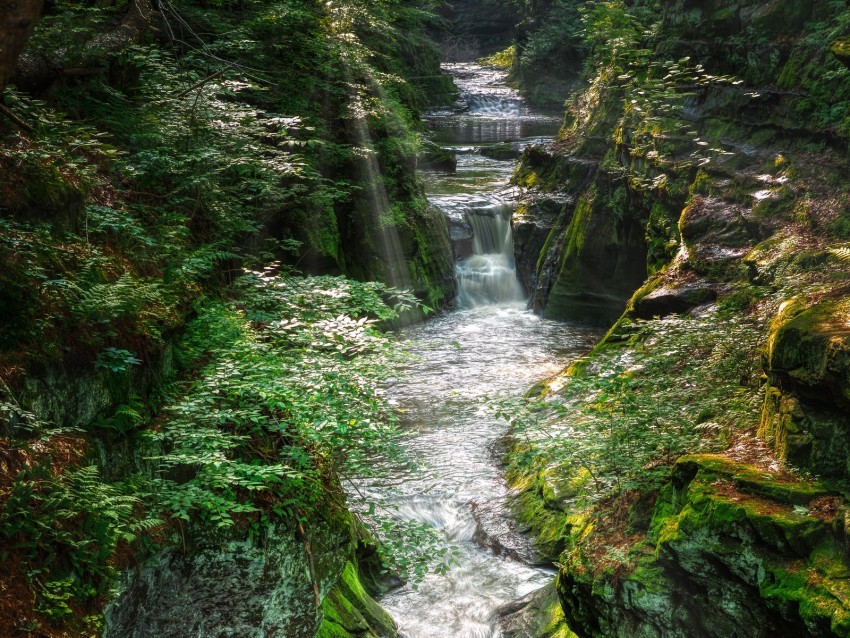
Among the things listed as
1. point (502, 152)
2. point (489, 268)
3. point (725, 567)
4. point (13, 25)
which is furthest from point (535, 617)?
point (502, 152)

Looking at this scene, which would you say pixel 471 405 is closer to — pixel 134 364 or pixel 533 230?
pixel 134 364

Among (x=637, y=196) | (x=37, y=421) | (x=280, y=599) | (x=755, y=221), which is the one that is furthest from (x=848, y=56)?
(x=37, y=421)

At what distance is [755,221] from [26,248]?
9659mm

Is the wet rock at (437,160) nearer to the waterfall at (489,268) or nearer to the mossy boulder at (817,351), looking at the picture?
the waterfall at (489,268)

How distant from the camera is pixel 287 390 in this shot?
15.6 feet

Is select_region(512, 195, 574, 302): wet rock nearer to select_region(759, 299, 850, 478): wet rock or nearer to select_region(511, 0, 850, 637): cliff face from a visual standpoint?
select_region(511, 0, 850, 637): cliff face

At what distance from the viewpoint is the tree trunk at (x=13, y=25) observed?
8.83 ft

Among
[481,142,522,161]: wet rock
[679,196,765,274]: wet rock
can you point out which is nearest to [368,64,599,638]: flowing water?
[481,142,522,161]: wet rock

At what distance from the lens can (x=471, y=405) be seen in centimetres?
1128

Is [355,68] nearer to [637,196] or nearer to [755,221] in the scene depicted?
[637,196]

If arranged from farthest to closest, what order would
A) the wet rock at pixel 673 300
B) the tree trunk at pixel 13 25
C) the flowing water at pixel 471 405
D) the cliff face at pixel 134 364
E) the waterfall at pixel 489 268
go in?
1. the waterfall at pixel 489 268
2. the wet rock at pixel 673 300
3. the flowing water at pixel 471 405
4. the cliff face at pixel 134 364
5. the tree trunk at pixel 13 25

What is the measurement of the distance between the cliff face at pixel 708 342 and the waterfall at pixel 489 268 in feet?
4.23

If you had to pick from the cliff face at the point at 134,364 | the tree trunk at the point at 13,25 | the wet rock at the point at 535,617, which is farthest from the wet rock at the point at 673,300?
the tree trunk at the point at 13,25

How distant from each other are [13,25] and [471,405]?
30.6 feet
